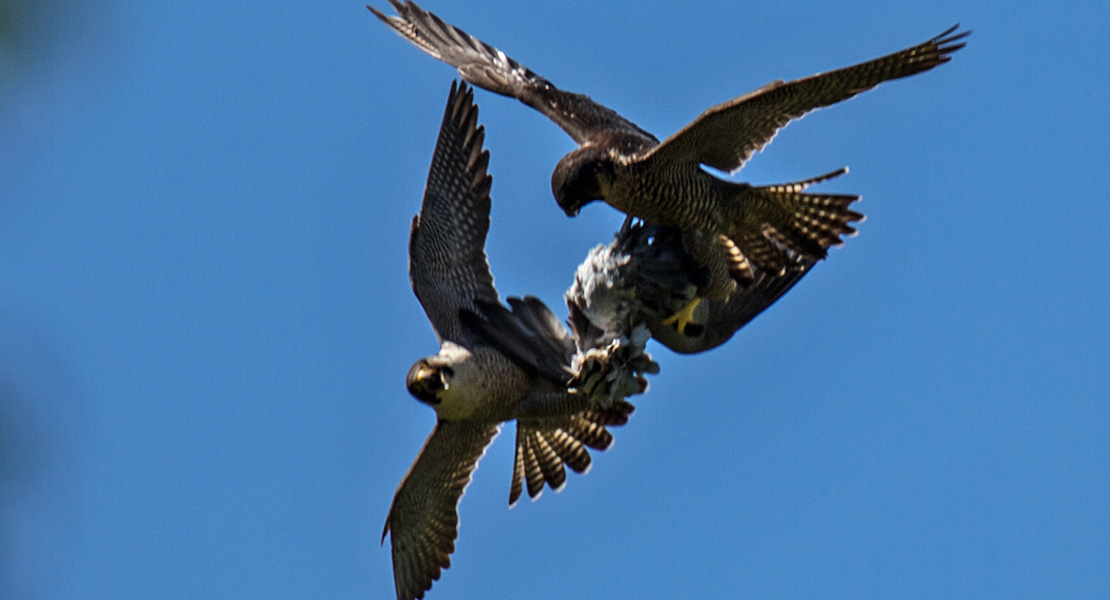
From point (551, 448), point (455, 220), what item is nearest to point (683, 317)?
point (551, 448)

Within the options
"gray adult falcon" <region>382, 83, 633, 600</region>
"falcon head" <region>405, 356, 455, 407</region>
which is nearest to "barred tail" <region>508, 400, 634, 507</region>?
"gray adult falcon" <region>382, 83, 633, 600</region>

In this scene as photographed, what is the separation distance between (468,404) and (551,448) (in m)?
1.19

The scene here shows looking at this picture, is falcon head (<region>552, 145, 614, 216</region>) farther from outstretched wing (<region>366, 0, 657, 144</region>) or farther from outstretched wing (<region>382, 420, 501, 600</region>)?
outstretched wing (<region>382, 420, 501, 600</region>)

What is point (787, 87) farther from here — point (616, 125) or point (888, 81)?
point (616, 125)

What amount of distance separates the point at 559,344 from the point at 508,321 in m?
0.38

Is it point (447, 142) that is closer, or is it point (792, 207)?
point (792, 207)

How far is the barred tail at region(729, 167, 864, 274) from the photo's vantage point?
7.04 meters

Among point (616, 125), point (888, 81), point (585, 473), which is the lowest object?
point (585, 473)

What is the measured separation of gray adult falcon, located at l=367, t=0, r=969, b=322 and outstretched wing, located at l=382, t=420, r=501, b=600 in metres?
1.70

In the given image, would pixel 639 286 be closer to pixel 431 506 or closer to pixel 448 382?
pixel 448 382

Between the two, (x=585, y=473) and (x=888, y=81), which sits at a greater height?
(x=888, y=81)

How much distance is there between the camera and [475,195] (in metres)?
8.30

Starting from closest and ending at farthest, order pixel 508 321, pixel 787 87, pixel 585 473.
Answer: pixel 787 87 → pixel 508 321 → pixel 585 473

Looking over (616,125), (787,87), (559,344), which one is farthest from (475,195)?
(787,87)
